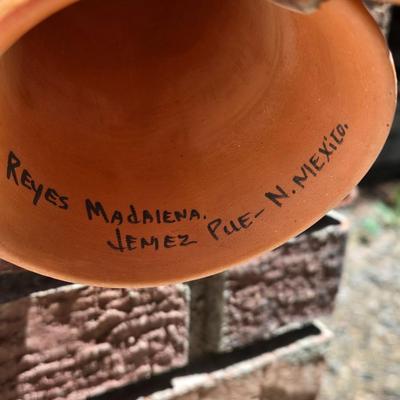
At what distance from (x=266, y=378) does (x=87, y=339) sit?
0.32 meters

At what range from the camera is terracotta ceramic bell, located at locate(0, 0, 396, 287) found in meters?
0.59

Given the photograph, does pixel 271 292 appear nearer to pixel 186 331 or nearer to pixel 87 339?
pixel 186 331

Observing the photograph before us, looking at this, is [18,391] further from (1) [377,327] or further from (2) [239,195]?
(1) [377,327]

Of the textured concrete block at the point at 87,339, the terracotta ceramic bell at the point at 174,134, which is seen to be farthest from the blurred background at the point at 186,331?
the terracotta ceramic bell at the point at 174,134

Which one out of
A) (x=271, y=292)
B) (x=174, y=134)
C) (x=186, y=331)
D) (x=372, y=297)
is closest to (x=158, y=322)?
(x=186, y=331)

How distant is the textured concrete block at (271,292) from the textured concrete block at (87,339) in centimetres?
6

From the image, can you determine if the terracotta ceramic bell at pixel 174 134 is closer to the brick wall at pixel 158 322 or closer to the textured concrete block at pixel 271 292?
the brick wall at pixel 158 322

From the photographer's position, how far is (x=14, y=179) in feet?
1.88

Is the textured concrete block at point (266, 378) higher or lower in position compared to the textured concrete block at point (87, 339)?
lower

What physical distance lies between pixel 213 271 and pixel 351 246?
61.6 inches

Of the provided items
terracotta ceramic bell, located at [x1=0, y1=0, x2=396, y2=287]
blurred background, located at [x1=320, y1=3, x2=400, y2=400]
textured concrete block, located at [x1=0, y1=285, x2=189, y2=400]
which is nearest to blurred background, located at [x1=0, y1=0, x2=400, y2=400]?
textured concrete block, located at [x1=0, y1=285, x2=189, y2=400]

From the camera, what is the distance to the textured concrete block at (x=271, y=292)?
0.96m

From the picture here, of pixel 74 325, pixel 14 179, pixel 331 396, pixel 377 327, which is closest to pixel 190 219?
pixel 14 179

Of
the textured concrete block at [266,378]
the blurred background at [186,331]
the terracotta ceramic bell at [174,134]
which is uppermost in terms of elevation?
the terracotta ceramic bell at [174,134]
